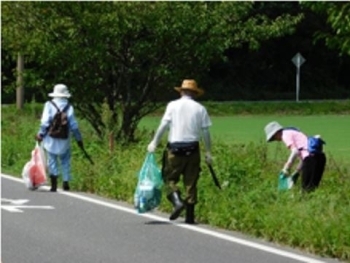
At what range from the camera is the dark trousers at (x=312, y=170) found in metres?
13.4

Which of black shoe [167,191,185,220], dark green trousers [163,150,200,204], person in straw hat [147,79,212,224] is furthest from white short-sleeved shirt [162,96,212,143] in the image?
black shoe [167,191,185,220]

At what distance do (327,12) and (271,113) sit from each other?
40.3 metres

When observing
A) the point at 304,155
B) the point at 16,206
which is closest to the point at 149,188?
the point at 304,155

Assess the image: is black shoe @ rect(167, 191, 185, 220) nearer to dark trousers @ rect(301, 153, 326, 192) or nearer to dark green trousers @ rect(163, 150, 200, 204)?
dark green trousers @ rect(163, 150, 200, 204)

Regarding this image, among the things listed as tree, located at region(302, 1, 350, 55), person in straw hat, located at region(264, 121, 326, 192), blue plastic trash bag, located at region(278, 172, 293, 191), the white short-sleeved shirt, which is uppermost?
tree, located at region(302, 1, 350, 55)

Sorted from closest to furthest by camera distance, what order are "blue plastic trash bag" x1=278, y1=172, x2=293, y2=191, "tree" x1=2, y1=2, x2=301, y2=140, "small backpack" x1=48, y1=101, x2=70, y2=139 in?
"blue plastic trash bag" x1=278, y1=172, x2=293, y2=191 → "small backpack" x1=48, y1=101, x2=70, y2=139 → "tree" x1=2, y1=2, x2=301, y2=140

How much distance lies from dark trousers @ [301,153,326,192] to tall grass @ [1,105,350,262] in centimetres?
14

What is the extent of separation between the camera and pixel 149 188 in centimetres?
1301

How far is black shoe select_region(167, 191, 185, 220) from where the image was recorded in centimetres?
1271

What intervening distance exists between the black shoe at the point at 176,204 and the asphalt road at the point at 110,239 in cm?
13

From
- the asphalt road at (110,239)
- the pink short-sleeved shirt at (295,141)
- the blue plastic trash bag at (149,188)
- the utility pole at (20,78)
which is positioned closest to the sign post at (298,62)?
the utility pole at (20,78)

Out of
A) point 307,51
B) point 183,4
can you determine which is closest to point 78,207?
point 183,4

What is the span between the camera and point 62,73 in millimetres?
21828

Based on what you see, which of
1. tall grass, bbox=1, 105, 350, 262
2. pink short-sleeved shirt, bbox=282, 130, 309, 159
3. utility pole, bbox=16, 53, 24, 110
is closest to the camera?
tall grass, bbox=1, 105, 350, 262
